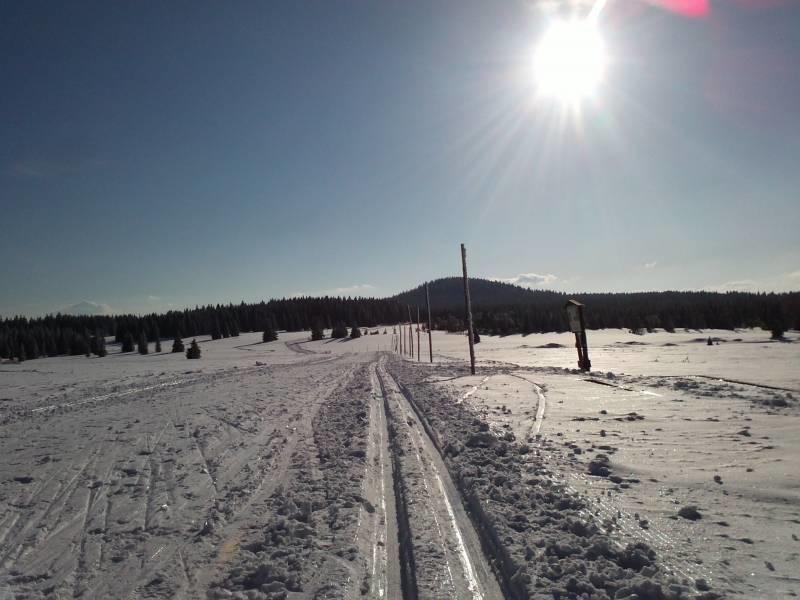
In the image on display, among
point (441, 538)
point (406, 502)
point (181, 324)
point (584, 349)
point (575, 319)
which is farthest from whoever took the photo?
point (181, 324)

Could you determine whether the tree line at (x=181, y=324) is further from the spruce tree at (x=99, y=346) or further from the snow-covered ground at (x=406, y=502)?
the snow-covered ground at (x=406, y=502)

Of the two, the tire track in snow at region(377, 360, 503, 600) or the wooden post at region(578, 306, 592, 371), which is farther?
the wooden post at region(578, 306, 592, 371)

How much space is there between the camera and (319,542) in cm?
431

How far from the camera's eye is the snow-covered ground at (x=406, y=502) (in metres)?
3.66

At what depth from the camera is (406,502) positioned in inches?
207

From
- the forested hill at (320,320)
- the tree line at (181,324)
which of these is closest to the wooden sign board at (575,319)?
the forested hill at (320,320)

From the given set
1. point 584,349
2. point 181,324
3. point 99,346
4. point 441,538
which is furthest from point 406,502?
point 181,324

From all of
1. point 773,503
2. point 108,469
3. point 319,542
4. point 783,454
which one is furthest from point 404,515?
point 783,454

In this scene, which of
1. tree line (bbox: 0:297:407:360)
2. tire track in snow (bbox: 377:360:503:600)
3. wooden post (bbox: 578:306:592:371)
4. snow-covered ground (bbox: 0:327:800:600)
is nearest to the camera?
tire track in snow (bbox: 377:360:503:600)

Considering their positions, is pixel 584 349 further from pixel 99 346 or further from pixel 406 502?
pixel 99 346

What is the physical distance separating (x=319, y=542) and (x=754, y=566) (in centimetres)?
359

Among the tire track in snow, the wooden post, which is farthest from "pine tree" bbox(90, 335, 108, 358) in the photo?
the tire track in snow

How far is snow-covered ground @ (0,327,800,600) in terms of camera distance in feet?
12.0

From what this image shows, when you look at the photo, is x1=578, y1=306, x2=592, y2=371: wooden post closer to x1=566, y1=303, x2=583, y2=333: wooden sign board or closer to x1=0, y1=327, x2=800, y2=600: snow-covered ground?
x1=566, y1=303, x2=583, y2=333: wooden sign board
